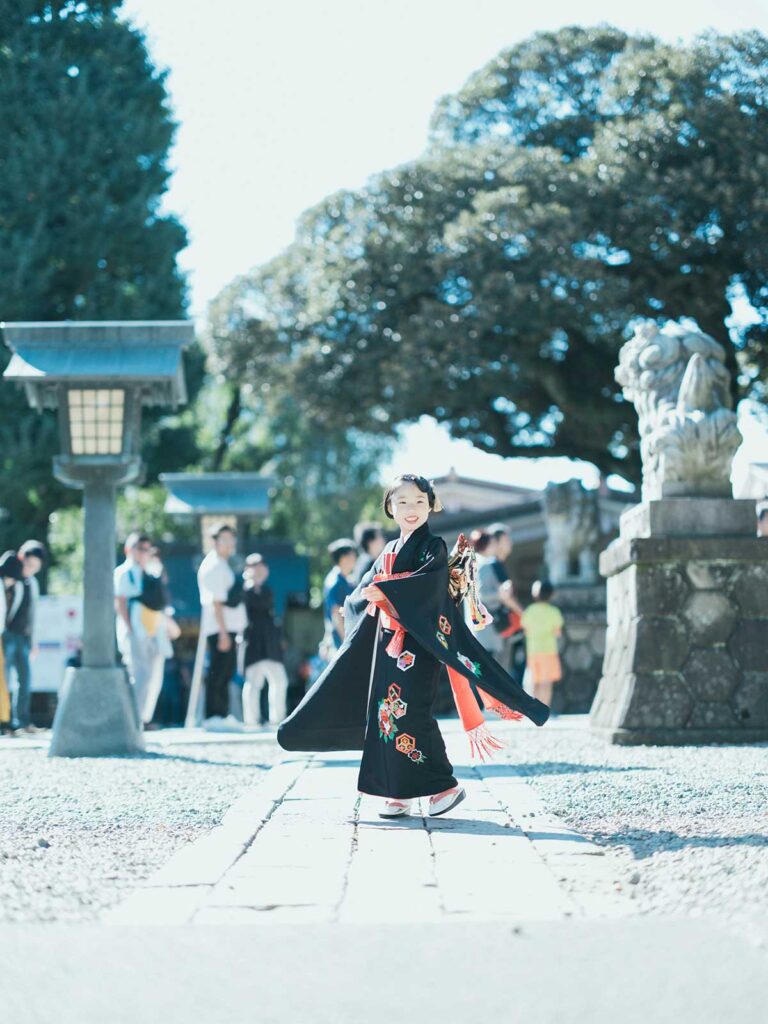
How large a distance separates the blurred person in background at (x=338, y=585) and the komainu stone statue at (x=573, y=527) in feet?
30.7

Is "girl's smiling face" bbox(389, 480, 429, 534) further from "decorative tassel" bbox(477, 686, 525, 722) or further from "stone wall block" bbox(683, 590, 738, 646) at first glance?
"stone wall block" bbox(683, 590, 738, 646)

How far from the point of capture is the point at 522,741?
922 cm

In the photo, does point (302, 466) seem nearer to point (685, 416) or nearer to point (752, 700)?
point (685, 416)

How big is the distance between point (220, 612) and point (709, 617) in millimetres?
4451

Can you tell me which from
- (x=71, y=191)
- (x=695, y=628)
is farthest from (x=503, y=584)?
(x=71, y=191)

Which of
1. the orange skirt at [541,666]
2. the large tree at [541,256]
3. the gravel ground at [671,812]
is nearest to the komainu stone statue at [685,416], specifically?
the gravel ground at [671,812]

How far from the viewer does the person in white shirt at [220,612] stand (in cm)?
1125

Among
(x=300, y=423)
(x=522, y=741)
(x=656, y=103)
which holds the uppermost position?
(x=656, y=103)

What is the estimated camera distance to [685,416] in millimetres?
8766

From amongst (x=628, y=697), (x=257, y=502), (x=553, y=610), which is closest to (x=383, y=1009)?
(x=628, y=697)

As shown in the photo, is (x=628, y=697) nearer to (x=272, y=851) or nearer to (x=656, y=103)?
(x=272, y=851)

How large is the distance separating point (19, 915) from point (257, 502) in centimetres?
1307

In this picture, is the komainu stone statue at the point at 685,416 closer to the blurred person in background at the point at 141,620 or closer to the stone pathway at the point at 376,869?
the stone pathway at the point at 376,869

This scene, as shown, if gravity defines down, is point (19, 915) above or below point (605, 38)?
below
